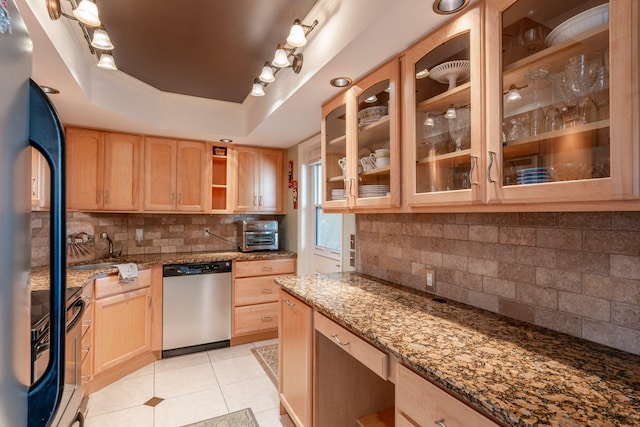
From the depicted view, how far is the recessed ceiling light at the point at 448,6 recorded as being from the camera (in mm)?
1219

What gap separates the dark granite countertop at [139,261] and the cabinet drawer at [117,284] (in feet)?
0.19

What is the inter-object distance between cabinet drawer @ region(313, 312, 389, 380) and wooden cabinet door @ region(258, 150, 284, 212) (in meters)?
2.28

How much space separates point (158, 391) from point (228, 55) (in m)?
2.58

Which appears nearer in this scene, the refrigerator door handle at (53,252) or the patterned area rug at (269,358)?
the refrigerator door handle at (53,252)

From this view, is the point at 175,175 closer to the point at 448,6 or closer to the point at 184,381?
the point at 184,381

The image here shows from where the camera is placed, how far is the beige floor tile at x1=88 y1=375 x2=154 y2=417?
2.27 meters

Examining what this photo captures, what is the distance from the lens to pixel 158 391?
2.46 metres

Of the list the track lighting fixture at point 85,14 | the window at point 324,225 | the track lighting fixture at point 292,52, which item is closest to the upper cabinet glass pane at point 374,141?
the track lighting fixture at point 292,52

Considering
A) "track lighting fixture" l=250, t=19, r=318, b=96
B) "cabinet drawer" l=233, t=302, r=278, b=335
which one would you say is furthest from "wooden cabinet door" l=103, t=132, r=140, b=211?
"track lighting fixture" l=250, t=19, r=318, b=96

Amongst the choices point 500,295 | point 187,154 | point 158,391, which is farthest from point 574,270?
point 187,154

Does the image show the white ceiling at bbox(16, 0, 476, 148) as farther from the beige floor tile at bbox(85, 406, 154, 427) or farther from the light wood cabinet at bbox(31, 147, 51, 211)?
the beige floor tile at bbox(85, 406, 154, 427)

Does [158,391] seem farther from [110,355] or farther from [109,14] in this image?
[109,14]

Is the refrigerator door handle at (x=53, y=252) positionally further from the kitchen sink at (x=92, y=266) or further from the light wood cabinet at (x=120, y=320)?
the kitchen sink at (x=92, y=266)

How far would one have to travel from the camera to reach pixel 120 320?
2686mm
